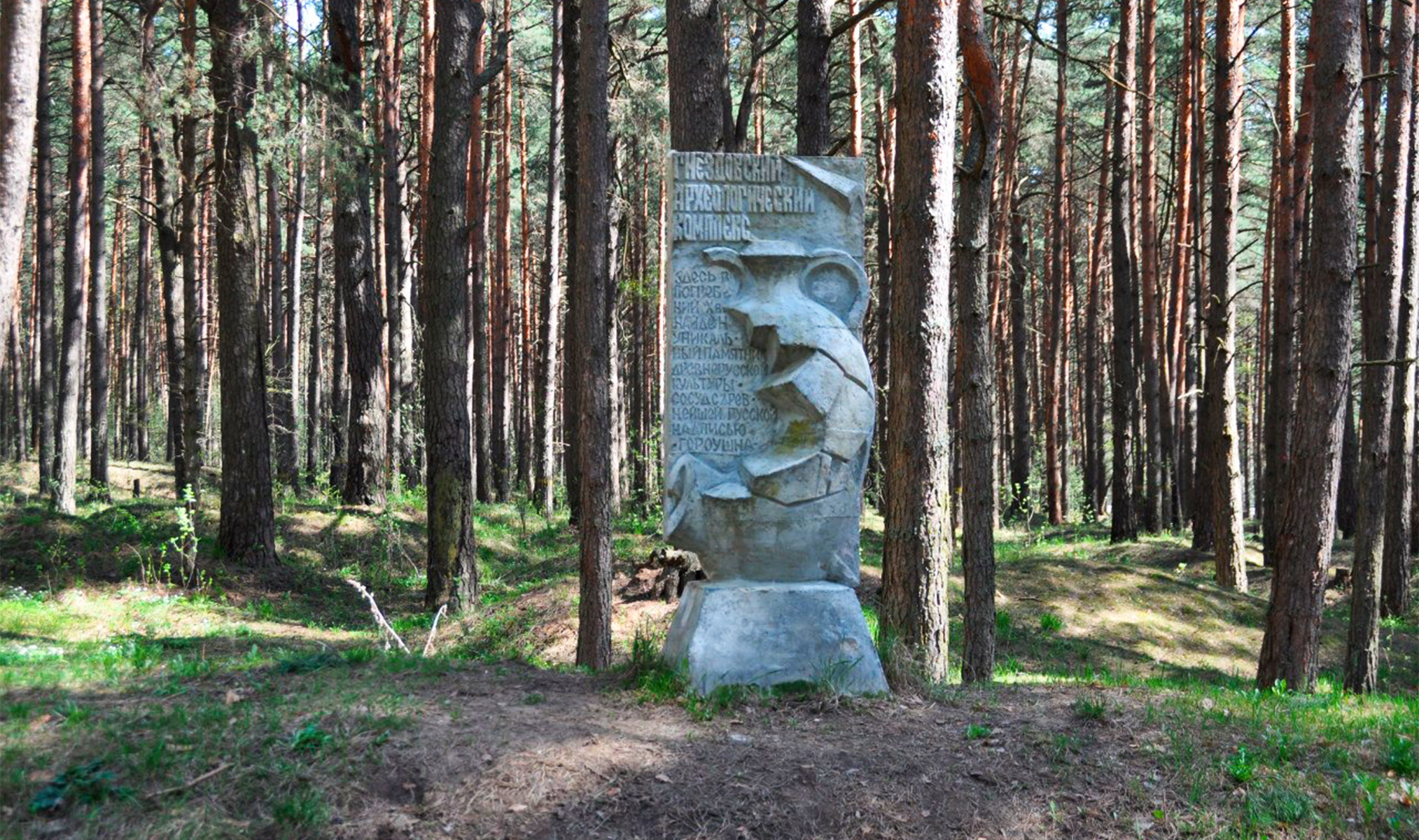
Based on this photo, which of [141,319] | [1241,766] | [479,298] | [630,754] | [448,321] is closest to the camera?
[630,754]

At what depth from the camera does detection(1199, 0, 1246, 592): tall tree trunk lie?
1438 cm

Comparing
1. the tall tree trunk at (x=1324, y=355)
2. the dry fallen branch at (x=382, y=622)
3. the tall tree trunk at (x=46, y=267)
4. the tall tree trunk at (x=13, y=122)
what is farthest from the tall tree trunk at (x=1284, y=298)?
the tall tree trunk at (x=46, y=267)

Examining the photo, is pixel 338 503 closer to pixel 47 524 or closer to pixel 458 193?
pixel 47 524

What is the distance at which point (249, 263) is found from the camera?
43.1 ft

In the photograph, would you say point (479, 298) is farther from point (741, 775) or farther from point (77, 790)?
point (77, 790)

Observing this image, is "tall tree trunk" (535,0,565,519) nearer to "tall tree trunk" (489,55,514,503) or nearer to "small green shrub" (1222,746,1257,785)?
"tall tree trunk" (489,55,514,503)

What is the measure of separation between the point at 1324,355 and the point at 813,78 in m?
5.36

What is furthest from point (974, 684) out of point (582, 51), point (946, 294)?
point (582, 51)

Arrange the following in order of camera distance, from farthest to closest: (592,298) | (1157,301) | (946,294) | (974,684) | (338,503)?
(1157,301) → (338,503) → (592,298) → (946,294) → (974,684)

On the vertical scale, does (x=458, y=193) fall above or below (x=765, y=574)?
above

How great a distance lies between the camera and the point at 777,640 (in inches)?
260

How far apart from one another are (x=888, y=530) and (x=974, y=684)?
128cm

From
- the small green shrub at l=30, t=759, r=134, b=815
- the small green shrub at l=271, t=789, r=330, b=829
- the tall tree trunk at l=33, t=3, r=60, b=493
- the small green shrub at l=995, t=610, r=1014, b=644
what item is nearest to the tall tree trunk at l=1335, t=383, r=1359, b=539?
the small green shrub at l=995, t=610, r=1014, b=644

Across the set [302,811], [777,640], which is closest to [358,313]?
[777,640]
